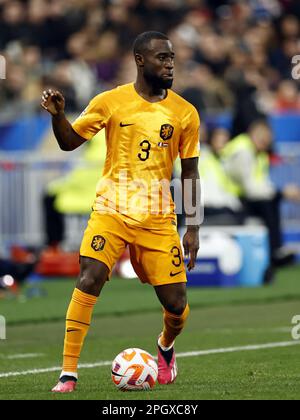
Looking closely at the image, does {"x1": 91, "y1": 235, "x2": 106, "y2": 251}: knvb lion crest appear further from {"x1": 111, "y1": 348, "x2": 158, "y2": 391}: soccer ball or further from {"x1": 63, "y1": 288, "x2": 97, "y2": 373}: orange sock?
{"x1": 111, "y1": 348, "x2": 158, "y2": 391}: soccer ball

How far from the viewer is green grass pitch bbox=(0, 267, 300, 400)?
851 centimetres

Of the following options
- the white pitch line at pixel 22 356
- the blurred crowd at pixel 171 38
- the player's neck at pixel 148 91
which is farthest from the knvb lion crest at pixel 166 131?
the blurred crowd at pixel 171 38

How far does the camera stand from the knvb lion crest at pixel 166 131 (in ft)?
29.0

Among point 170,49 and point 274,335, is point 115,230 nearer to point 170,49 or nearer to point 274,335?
point 170,49

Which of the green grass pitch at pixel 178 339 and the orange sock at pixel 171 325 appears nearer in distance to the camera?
the green grass pitch at pixel 178 339

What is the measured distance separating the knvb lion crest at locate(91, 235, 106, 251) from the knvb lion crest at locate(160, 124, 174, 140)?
81 centimetres

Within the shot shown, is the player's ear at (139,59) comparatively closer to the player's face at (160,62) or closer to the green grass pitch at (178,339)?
the player's face at (160,62)

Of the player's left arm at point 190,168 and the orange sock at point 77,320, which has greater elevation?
the player's left arm at point 190,168

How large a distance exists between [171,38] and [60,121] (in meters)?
15.4

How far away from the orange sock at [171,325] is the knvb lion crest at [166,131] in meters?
1.19

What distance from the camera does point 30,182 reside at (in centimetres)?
2155

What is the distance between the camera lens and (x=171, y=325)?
9180 millimetres

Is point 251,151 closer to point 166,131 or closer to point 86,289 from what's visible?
point 166,131

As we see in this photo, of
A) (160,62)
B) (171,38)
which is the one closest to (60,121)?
(160,62)
